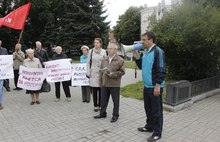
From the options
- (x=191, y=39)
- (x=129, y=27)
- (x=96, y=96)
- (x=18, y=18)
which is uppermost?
(x=129, y=27)

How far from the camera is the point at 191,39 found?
7.98m

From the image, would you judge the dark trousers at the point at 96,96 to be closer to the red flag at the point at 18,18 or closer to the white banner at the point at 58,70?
the white banner at the point at 58,70

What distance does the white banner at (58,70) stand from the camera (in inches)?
293

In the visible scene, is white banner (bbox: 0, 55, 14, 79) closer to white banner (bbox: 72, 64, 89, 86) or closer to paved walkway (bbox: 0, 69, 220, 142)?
paved walkway (bbox: 0, 69, 220, 142)

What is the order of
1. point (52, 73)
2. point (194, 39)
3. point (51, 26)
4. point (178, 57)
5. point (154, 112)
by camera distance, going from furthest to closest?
point (51, 26) → point (178, 57) → point (194, 39) → point (52, 73) → point (154, 112)

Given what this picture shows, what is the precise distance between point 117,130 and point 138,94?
3444 millimetres

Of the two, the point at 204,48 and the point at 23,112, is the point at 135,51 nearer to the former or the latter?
the point at 23,112

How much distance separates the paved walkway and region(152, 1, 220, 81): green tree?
1.98m

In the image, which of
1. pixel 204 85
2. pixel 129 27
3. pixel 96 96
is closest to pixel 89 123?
pixel 96 96

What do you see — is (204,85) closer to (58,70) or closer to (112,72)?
(112,72)

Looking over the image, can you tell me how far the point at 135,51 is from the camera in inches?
190

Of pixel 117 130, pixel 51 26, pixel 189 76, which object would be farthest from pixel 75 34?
pixel 117 130

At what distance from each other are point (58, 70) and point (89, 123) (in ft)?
8.51

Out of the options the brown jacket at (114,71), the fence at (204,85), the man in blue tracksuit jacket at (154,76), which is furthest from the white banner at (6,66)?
the fence at (204,85)
